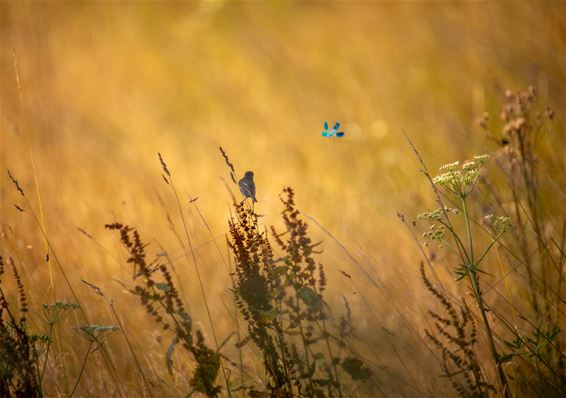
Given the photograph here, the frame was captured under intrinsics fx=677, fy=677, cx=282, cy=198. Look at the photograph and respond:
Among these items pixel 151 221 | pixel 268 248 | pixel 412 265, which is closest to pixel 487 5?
pixel 412 265

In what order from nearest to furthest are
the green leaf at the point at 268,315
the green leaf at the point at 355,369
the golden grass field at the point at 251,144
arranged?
1. the green leaf at the point at 268,315
2. the green leaf at the point at 355,369
3. the golden grass field at the point at 251,144

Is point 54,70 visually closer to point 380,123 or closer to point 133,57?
point 133,57

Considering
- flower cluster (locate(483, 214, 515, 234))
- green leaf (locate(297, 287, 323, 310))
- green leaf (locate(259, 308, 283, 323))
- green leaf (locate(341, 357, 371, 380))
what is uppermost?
flower cluster (locate(483, 214, 515, 234))

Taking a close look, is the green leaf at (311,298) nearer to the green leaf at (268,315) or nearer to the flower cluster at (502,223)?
the green leaf at (268,315)

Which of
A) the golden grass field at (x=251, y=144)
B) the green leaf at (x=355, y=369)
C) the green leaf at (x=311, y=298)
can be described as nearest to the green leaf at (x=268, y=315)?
the green leaf at (x=311, y=298)

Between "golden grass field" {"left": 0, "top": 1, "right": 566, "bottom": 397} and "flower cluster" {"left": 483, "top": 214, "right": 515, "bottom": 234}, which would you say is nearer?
"flower cluster" {"left": 483, "top": 214, "right": 515, "bottom": 234}

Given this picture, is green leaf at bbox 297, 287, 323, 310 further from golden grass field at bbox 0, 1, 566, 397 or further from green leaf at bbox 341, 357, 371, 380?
golden grass field at bbox 0, 1, 566, 397

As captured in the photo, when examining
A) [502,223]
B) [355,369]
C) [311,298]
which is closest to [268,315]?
[311,298]

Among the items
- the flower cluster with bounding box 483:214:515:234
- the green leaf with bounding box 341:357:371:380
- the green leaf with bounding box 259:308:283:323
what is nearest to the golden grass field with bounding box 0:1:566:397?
the green leaf with bounding box 341:357:371:380

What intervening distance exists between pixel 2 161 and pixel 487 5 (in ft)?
8.99

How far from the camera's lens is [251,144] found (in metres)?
3.83

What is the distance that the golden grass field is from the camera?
218cm

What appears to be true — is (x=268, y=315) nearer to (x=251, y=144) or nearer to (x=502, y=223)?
(x=502, y=223)

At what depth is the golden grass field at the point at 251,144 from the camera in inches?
85.8
